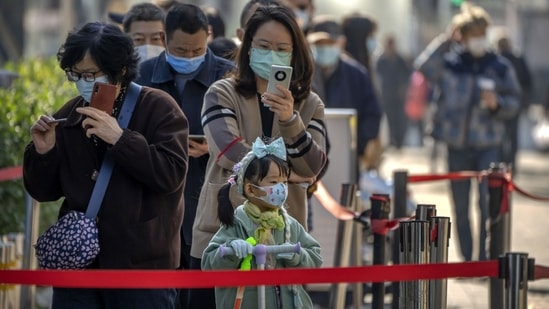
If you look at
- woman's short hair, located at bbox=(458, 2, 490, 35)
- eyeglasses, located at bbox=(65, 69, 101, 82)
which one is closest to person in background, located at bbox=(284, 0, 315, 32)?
woman's short hair, located at bbox=(458, 2, 490, 35)

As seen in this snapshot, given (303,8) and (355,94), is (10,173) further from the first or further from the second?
(355,94)

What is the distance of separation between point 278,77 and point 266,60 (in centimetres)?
42

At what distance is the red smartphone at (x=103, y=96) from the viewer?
20.4ft

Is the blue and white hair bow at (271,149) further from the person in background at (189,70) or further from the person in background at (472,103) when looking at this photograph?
the person in background at (472,103)

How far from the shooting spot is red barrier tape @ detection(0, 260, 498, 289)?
555 cm

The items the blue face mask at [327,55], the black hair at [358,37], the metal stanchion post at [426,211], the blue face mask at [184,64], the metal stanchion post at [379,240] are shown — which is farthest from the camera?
the black hair at [358,37]

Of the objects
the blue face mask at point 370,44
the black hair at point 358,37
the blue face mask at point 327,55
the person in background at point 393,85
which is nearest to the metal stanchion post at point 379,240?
the blue face mask at point 327,55

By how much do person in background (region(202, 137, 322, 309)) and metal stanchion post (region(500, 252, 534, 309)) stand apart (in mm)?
732

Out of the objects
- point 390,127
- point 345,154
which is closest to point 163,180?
point 345,154

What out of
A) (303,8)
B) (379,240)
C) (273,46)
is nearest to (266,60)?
(273,46)

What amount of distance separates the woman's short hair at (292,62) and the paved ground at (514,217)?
3.26 m

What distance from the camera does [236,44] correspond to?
8.84 metres

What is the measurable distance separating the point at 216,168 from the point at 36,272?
154cm

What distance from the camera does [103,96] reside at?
623 cm
